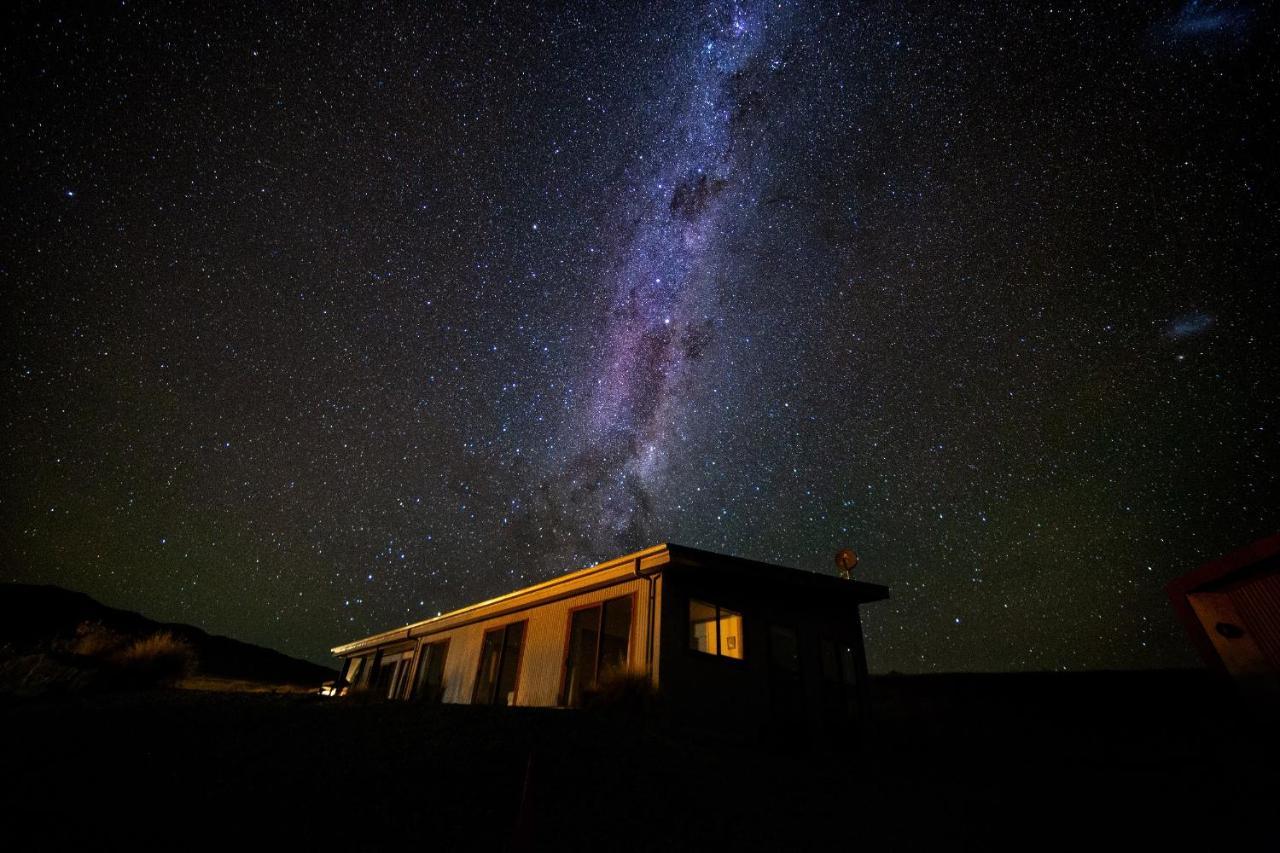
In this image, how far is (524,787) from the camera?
305cm

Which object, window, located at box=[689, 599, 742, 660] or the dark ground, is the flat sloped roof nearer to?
window, located at box=[689, 599, 742, 660]

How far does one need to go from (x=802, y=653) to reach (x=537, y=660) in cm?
575

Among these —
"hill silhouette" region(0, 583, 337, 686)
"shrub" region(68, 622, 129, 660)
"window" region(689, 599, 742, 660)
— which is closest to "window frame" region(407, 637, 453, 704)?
"shrub" region(68, 622, 129, 660)

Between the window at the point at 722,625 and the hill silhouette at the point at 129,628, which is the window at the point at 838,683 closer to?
the window at the point at 722,625

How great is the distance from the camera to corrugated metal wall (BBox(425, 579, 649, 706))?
9867 millimetres

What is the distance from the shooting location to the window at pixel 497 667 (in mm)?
13141

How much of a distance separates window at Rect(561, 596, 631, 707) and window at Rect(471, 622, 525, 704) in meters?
1.78

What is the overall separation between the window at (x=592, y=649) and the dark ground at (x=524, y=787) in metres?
2.11

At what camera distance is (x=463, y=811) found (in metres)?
3.98

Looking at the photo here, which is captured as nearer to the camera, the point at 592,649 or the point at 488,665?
the point at 488,665

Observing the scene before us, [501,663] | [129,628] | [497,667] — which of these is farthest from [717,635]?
[129,628]

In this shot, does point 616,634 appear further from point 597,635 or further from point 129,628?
point 129,628

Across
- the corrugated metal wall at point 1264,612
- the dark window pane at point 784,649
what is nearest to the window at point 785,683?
the dark window pane at point 784,649

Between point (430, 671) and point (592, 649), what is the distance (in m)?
6.41
